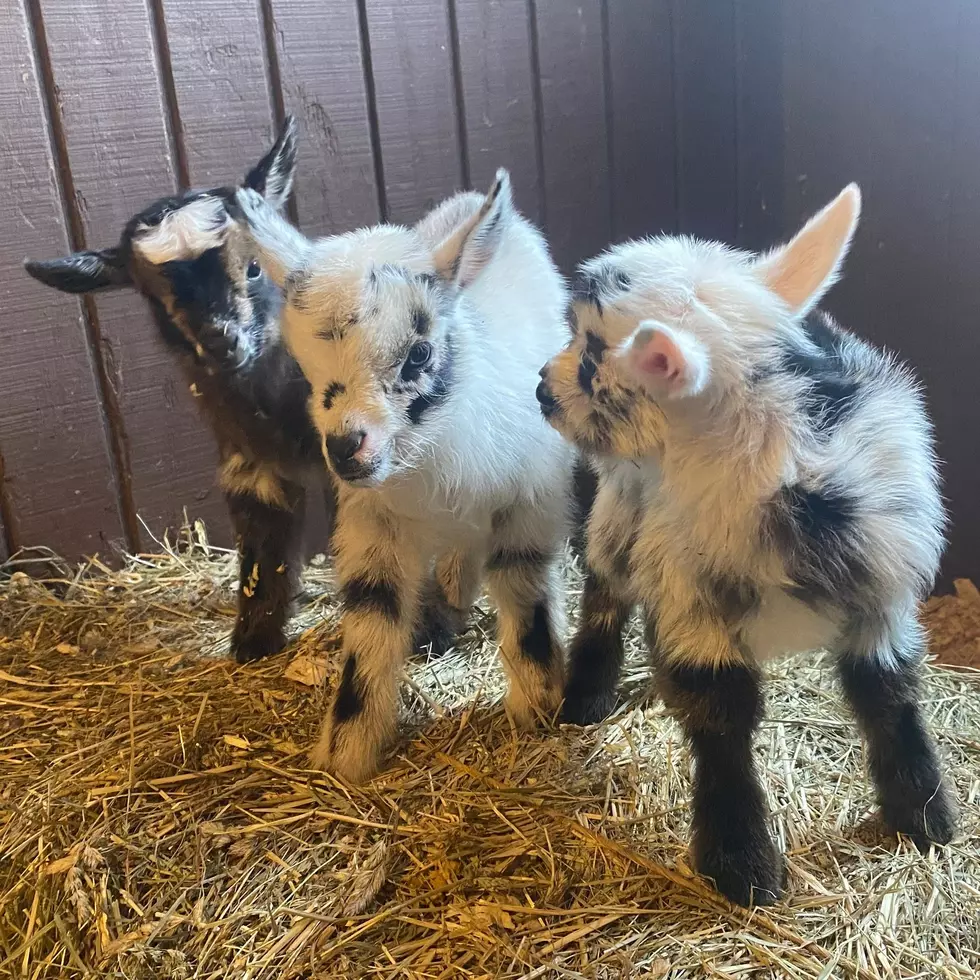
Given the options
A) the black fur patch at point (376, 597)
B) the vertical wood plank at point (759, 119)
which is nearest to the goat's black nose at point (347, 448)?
the black fur patch at point (376, 597)

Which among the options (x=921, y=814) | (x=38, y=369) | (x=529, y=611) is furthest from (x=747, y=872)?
(x=38, y=369)

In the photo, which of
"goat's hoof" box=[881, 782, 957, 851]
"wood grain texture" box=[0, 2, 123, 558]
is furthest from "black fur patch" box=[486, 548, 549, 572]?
"wood grain texture" box=[0, 2, 123, 558]

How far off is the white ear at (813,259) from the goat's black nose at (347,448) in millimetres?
717

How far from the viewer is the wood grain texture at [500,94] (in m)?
2.79

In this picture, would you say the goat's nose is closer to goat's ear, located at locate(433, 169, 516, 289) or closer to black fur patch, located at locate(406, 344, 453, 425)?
black fur patch, located at locate(406, 344, 453, 425)

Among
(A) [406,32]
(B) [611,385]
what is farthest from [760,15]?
(B) [611,385]

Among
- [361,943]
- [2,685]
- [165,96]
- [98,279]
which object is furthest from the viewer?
[165,96]

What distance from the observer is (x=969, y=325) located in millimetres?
2652

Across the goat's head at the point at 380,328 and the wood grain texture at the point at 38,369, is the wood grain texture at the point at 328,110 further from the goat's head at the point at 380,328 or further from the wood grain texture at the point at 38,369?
the goat's head at the point at 380,328

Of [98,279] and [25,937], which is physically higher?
[98,279]

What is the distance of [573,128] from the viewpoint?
117 inches

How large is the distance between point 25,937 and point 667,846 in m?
1.12

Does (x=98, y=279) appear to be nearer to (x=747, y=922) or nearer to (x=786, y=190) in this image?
(x=747, y=922)

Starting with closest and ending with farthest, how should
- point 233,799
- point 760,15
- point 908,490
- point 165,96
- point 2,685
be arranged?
point 908,490 → point 233,799 → point 2,685 → point 165,96 → point 760,15
